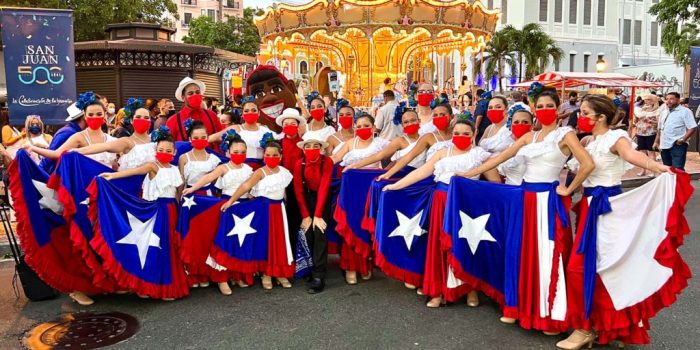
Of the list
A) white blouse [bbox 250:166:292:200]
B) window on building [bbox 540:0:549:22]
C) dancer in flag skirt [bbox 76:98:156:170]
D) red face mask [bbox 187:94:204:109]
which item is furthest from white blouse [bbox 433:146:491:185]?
window on building [bbox 540:0:549:22]

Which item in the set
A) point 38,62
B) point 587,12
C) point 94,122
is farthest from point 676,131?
point 587,12

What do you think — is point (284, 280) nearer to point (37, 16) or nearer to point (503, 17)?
point (37, 16)

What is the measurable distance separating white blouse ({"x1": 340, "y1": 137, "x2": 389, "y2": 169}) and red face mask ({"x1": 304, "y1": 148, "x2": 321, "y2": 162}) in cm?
35

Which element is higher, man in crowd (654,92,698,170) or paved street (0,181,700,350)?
man in crowd (654,92,698,170)

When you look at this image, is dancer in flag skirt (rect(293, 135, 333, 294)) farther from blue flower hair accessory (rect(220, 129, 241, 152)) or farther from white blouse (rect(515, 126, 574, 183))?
white blouse (rect(515, 126, 574, 183))

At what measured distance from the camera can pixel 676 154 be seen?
1070 centimetres

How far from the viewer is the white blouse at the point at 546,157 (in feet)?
13.5

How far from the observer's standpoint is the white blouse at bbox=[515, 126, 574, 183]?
4113mm

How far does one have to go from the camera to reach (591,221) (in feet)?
12.8

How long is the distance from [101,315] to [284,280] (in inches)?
63.1

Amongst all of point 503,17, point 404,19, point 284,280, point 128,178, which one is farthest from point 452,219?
point 503,17

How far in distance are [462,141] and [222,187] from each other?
7.19 ft

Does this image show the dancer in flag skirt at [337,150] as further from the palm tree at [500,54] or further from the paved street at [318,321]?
the palm tree at [500,54]

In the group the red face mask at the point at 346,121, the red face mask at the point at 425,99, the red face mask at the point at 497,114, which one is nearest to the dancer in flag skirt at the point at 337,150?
the red face mask at the point at 346,121
